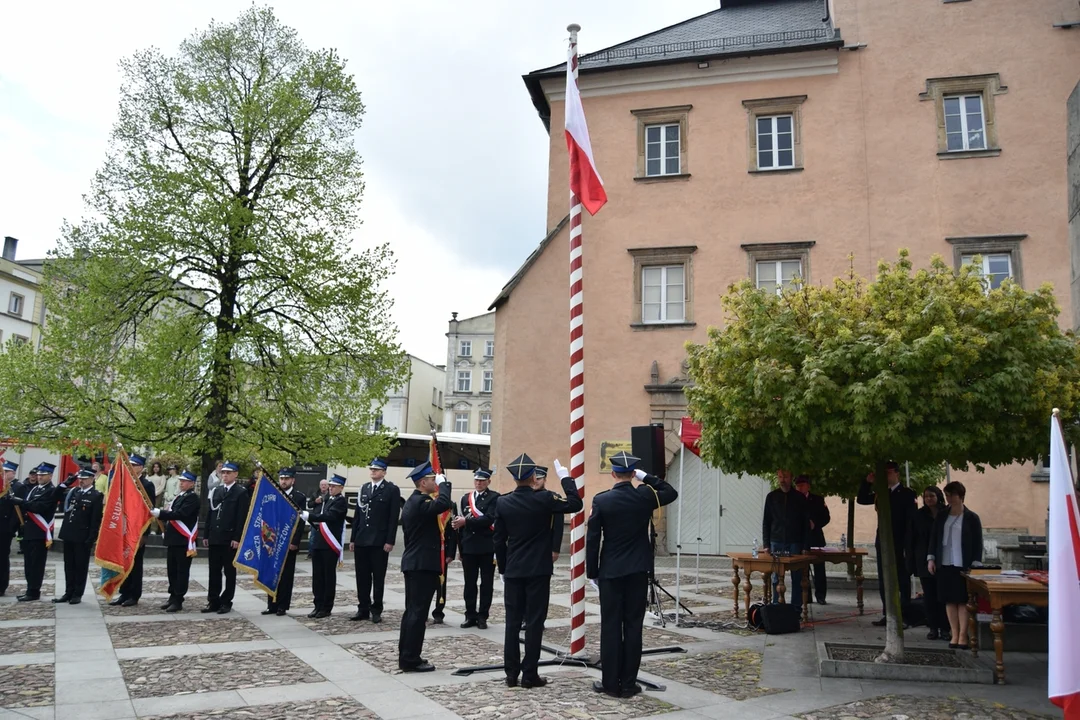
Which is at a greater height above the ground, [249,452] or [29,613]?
[249,452]

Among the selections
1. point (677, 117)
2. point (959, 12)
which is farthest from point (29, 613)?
point (959, 12)

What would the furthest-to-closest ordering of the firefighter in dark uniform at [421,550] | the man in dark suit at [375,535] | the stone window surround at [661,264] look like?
1. the stone window surround at [661,264]
2. the man in dark suit at [375,535]
3. the firefighter in dark uniform at [421,550]

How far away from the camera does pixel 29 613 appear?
11094mm

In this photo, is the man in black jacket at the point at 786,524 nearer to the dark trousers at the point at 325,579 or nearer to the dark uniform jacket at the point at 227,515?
the dark trousers at the point at 325,579

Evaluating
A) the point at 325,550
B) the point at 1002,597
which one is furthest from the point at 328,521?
the point at 1002,597

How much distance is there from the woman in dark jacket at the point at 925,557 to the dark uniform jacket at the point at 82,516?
1146 centimetres

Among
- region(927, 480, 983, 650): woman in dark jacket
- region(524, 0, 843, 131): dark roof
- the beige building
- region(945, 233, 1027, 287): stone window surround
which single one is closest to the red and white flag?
region(927, 480, 983, 650): woman in dark jacket

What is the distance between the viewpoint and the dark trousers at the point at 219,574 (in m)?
11.4

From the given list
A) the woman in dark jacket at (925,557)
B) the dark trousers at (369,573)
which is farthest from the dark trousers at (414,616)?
the woman in dark jacket at (925,557)

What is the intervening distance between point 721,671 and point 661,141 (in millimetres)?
16963

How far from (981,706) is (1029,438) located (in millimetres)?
2436

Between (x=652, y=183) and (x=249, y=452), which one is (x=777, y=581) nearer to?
(x=652, y=183)

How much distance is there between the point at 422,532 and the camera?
27.7ft

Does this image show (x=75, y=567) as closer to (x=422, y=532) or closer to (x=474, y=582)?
(x=474, y=582)
